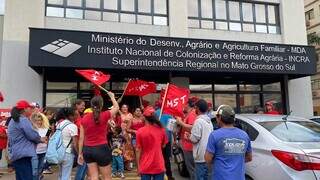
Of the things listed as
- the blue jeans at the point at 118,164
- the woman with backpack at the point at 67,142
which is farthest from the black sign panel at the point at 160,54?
the woman with backpack at the point at 67,142

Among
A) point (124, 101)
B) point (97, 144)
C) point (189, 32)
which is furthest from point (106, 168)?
point (189, 32)

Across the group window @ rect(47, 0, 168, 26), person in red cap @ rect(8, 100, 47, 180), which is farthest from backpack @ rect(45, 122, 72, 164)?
window @ rect(47, 0, 168, 26)

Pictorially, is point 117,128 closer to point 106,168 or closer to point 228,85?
point 106,168

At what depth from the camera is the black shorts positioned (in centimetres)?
613

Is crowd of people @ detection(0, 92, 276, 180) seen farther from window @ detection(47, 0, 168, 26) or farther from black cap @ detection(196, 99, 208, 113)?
window @ detection(47, 0, 168, 26)

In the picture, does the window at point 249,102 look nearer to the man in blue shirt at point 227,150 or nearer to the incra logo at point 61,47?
the incra logo at point 61,47

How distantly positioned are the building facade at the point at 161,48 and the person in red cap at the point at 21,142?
574cm

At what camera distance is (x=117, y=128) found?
1062cm

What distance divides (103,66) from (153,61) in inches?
64.6

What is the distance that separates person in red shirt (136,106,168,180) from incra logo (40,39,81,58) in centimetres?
702

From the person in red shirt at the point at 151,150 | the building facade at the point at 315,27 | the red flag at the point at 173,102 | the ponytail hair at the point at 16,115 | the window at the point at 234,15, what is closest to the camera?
the person in red shirt at the point at 151,150

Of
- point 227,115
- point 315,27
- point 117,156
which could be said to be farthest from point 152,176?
point 315,27

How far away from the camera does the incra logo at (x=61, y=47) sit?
12.2m

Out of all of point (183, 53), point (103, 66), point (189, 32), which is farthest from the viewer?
point (189, 32)
